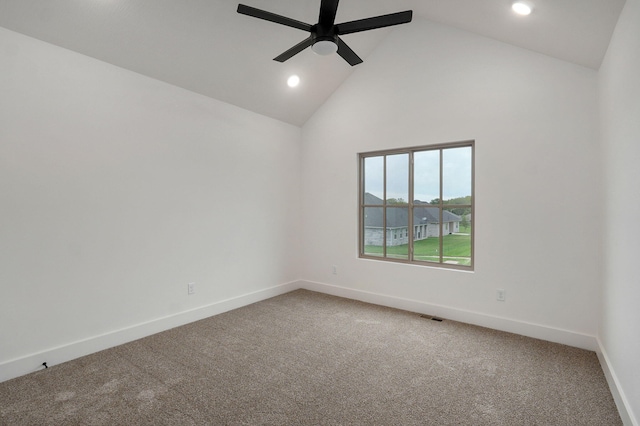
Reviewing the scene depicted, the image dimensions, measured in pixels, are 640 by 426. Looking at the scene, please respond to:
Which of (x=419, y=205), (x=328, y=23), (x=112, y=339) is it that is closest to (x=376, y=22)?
(x=328, y=23)

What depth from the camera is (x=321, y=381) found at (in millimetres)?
2463

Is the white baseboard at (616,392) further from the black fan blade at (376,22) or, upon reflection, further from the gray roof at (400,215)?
the black fan blade at (376,22)

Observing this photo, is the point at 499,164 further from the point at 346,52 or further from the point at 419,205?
the point at 346,52

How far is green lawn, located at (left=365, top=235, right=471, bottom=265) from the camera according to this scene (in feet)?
12.5

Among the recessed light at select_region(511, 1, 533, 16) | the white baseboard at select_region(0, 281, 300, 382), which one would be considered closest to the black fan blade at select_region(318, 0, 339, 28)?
the recessed light at select_region(511, 1, 533, 16)

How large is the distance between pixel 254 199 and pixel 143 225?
1.51 metres

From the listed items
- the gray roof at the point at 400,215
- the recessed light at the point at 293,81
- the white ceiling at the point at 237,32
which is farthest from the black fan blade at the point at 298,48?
the gray roof at the point at 400,215

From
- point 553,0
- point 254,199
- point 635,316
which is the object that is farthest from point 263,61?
point 635,316

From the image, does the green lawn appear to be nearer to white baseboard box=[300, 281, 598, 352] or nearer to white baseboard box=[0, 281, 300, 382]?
white baseboard box=[300, 281, 598, 352]

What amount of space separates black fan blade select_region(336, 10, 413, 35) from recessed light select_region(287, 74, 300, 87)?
1.75 metres

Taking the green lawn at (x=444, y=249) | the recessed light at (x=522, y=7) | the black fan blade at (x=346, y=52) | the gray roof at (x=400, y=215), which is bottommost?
the green lawn at (x=444, y=249)

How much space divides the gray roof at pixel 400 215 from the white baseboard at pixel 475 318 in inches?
37.9

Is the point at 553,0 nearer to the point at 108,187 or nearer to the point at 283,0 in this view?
the point at 283,0

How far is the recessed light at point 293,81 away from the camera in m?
4.18
